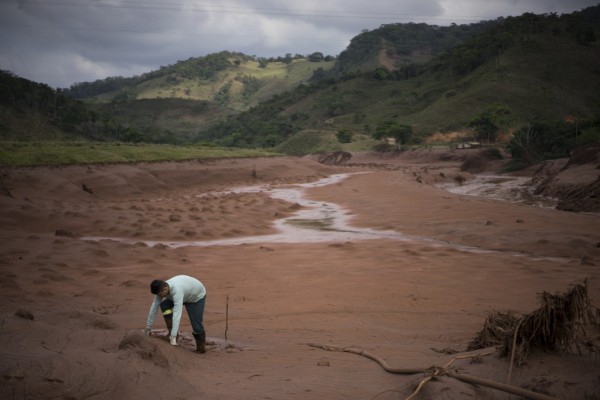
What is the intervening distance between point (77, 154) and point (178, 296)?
27992 millimetres

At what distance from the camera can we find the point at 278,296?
9.52m

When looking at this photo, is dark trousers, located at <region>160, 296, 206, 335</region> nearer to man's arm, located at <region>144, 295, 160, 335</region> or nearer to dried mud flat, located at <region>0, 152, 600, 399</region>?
man's arm, located at <region>144, 295, 160, 335</region>

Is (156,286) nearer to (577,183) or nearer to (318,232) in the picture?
(318,232)

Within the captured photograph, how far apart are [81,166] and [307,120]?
78.1 meters

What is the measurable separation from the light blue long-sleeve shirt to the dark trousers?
70 millimetres

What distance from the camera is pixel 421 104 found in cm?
8900

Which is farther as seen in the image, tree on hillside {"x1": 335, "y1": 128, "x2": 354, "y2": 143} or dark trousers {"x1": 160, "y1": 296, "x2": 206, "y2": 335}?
tree on hillside {"x1": 335, "y1": 128, "x2": 354, "y2": 143}

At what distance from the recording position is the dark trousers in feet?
20.1

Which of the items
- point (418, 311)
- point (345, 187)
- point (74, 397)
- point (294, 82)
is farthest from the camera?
point (294, 82)

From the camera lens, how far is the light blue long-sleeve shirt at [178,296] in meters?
5.99

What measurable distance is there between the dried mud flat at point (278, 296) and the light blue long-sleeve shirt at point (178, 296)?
1.40ft

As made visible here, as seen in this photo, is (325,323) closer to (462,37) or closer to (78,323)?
(78,323)

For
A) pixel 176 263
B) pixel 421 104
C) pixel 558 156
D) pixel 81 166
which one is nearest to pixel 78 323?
pixel 176 263

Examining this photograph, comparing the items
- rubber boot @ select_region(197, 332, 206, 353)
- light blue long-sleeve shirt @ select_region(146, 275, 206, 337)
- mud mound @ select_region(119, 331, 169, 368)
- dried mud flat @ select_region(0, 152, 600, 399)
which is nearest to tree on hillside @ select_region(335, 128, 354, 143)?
dried mud flat @ select_region(0, 152, 600, 399)
